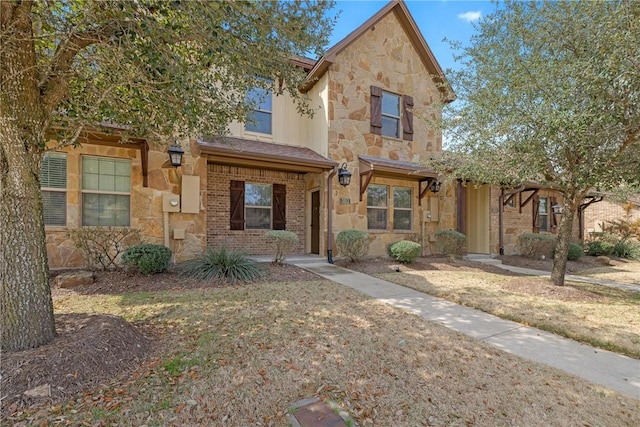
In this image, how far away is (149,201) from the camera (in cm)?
745

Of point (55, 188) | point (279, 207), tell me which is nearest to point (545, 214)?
point (279, 207)

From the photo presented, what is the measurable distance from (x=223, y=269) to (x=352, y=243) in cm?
370

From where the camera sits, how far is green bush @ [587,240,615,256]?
12234mm

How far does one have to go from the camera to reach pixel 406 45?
35.3ft

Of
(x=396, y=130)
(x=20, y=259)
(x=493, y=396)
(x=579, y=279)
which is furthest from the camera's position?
(x=396, y=130)

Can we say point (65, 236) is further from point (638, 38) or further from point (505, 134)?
point (638, 38)

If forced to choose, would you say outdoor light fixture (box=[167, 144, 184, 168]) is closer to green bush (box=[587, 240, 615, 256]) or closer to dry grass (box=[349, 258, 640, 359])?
dry grass (box=[349, 258, 640, 359])

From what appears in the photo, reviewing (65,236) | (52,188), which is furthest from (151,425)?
(52,188)

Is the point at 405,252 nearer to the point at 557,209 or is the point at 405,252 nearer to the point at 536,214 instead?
the point at 536,214

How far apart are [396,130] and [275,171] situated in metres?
4.57

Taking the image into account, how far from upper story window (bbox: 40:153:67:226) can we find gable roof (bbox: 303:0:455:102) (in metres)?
6.44

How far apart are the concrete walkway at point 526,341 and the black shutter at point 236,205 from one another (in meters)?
4.68

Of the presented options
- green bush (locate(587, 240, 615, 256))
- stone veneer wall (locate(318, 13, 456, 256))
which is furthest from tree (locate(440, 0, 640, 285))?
green bush (locate(587, 240, 615, 256))

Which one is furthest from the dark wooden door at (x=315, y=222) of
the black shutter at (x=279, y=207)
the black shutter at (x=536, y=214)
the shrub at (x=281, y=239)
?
the black shutter at (x=536, y=214)
